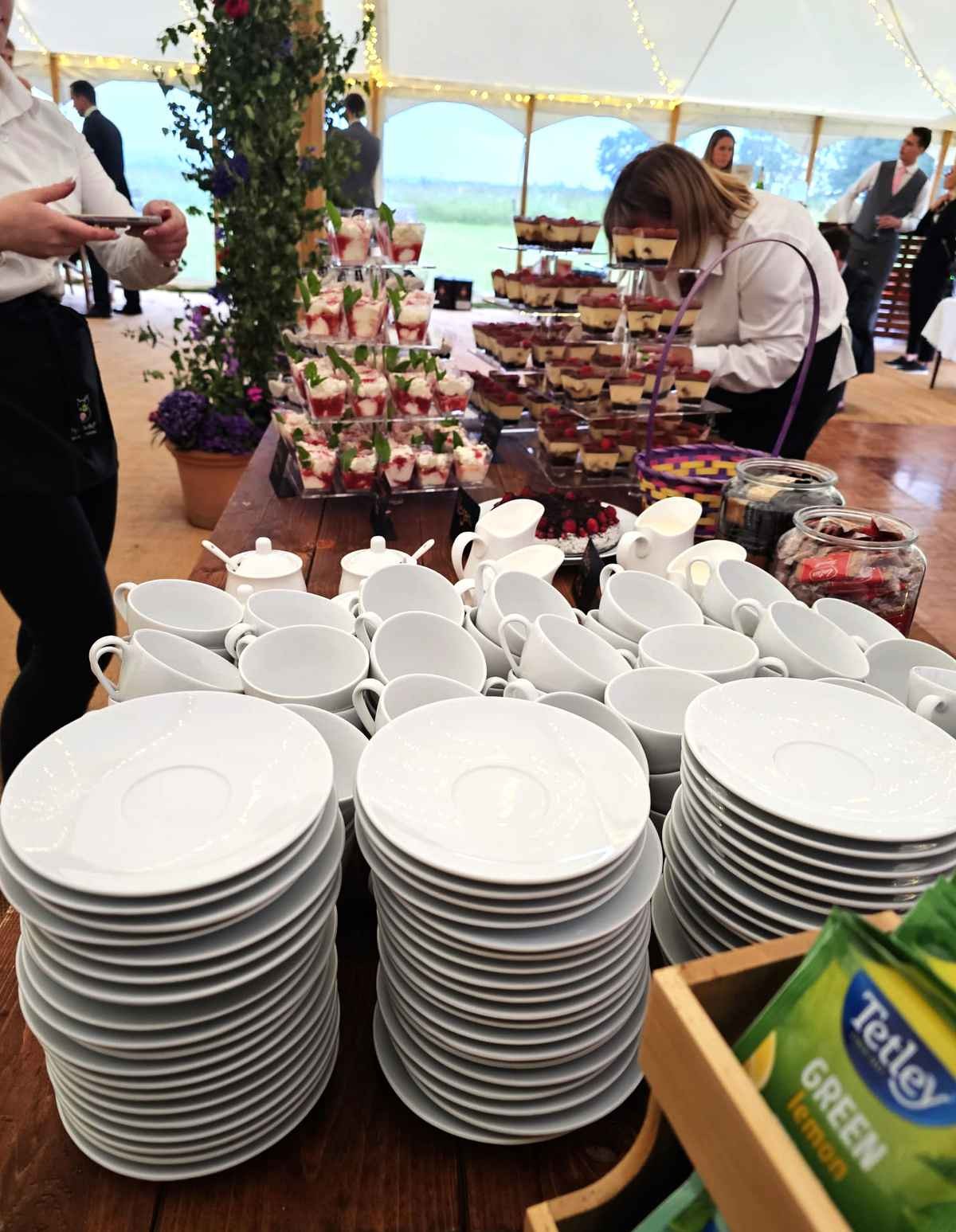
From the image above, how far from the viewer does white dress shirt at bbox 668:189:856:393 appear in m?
2.50

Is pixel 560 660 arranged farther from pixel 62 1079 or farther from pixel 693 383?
pixel 693 383

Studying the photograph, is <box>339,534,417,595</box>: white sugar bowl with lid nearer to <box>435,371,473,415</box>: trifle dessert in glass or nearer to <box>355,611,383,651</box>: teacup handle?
<box>355,611,383,651</box>: teacup handle

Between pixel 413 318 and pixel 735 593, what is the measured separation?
130 centimetres

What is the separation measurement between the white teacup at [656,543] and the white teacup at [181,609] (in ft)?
2.15

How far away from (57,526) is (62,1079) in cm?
116

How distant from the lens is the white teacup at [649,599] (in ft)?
4.14

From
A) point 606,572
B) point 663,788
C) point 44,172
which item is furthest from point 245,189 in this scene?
point 663,788

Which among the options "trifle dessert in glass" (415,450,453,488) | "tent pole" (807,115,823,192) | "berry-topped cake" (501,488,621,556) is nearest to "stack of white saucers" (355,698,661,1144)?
"berry-topped cake" (501,488,621,556)

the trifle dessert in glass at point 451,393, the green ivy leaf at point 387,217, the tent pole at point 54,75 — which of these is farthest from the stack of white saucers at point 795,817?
the tent pole at point 54,75

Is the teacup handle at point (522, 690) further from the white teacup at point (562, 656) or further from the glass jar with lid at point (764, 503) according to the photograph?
the glass jar with lid at point (764, 503)

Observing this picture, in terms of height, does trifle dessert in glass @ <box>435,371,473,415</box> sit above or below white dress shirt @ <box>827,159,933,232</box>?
below

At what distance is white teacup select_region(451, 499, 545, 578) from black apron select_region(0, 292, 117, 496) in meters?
0.74

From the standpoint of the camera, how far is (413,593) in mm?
1223

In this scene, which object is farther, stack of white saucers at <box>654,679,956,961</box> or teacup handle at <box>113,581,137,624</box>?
teacup handle at <box>113,581,137,624</box>
